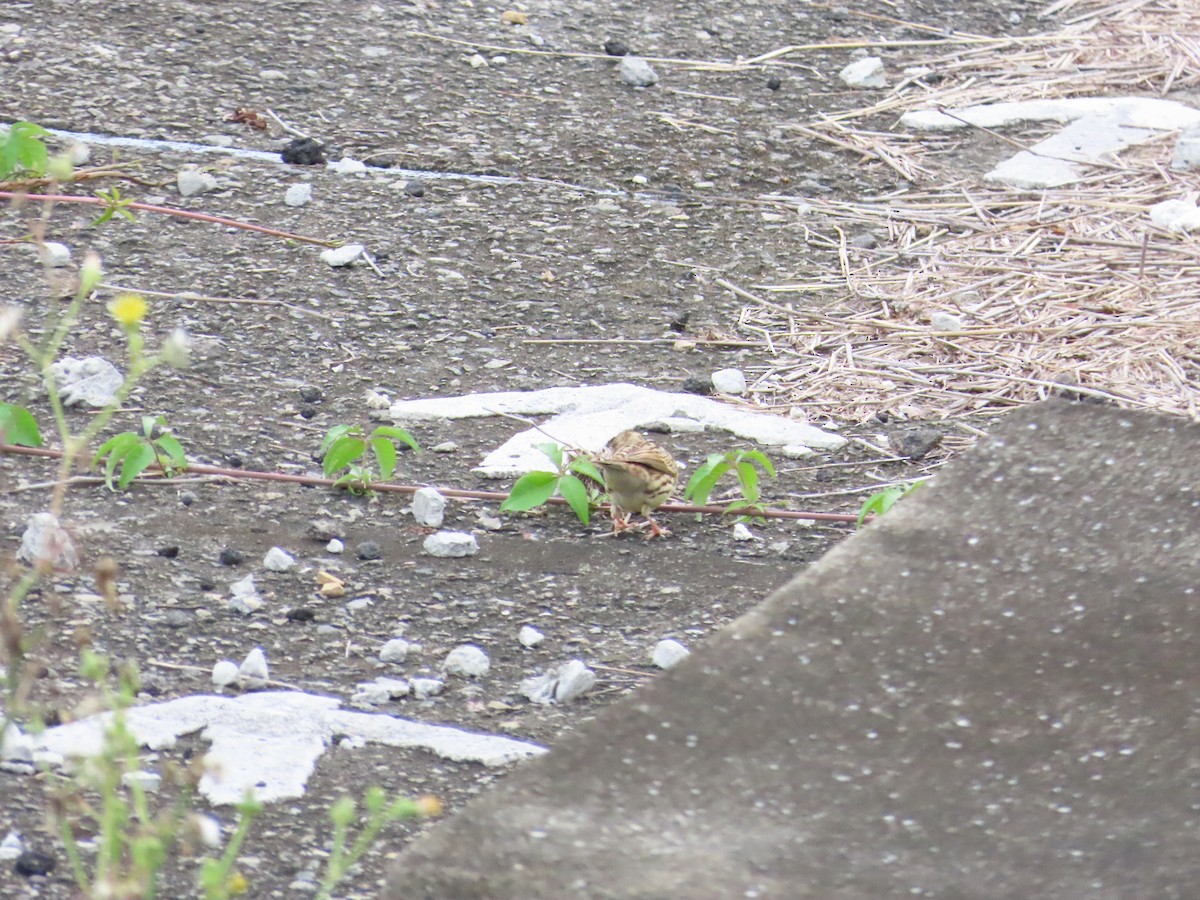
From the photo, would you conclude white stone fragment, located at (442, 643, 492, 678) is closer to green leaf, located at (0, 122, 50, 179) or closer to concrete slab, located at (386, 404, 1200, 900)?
concrete slab, located at (386, 404, 1200, 900)

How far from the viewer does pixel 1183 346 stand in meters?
3.27

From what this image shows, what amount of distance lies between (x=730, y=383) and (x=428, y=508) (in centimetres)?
84

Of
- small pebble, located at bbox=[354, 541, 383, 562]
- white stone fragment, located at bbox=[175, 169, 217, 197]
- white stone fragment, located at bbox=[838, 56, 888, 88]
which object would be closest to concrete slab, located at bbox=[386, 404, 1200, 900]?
small pebble, located at bbox=[354, 541, 383, 562]

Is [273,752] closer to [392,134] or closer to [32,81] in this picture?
[392,134]

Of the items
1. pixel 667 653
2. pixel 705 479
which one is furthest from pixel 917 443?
pixel 667 653

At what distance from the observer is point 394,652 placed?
7.17 feet

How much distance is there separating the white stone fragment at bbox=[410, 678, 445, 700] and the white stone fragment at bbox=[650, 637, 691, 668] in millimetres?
323

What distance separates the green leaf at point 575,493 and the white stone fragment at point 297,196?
154 cm

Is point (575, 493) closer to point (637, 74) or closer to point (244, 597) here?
point (244, 597)

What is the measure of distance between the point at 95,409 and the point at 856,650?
1796 mm

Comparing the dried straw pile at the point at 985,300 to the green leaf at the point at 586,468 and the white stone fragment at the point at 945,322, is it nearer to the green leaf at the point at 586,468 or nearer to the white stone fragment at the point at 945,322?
the white stone fragment at the point at 945,322

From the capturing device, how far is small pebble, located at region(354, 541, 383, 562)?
2451 millimetres

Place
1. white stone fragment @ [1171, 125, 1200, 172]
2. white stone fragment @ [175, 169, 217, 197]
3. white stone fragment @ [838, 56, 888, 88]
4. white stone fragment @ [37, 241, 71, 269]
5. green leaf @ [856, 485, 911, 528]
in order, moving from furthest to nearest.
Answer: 1. white stone fragment @ [838, 56, 888, 88]
2. white stone fragment @ [1171, 125, 1200, 172]
3. white stone fragment @ [175, 169, 217, 197]
4. white stone fragment @ [37, 241, 71, 269]
5. green leaf @ [856, 485, 911, 528]

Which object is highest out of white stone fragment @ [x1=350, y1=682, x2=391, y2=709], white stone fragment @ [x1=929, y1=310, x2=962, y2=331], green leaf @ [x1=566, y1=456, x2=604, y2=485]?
green leaf @ [x1=566, y1=456, x2=604, y2=485]
